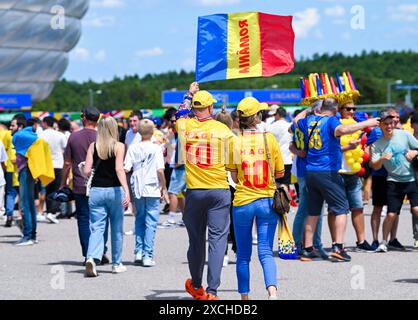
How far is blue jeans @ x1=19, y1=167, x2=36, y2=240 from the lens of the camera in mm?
13617

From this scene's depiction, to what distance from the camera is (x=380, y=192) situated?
12.9 metres

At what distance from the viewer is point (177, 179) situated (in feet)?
53.2

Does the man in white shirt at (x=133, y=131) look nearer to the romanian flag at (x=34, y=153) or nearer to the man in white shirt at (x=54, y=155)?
the man in white shirt at (x=54, y=155)

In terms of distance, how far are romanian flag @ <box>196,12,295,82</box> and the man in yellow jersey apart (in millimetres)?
1513

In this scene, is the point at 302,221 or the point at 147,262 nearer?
the point at 147,262

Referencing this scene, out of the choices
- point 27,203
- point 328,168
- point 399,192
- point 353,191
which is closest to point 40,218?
point 27,203

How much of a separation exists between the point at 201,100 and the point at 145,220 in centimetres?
328

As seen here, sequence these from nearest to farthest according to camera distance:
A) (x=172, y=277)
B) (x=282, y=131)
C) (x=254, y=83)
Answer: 1. (x=172, y=277)
2. (x=282, y=131)
3. (x=254, y=83)

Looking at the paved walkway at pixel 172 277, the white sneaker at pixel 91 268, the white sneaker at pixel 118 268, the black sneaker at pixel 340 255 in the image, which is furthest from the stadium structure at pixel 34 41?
the white sneaker at pixel 91 268

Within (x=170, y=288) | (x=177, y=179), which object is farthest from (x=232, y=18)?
(x=177, y=179)

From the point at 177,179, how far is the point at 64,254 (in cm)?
398

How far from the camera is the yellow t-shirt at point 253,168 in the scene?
27.0 feet

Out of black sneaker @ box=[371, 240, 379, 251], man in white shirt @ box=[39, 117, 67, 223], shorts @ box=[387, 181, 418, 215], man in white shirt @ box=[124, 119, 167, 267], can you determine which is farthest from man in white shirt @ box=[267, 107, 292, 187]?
man in white shirt @ box=[124, 119, 167, 267]

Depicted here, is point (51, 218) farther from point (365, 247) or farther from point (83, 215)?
point (365, 247)
